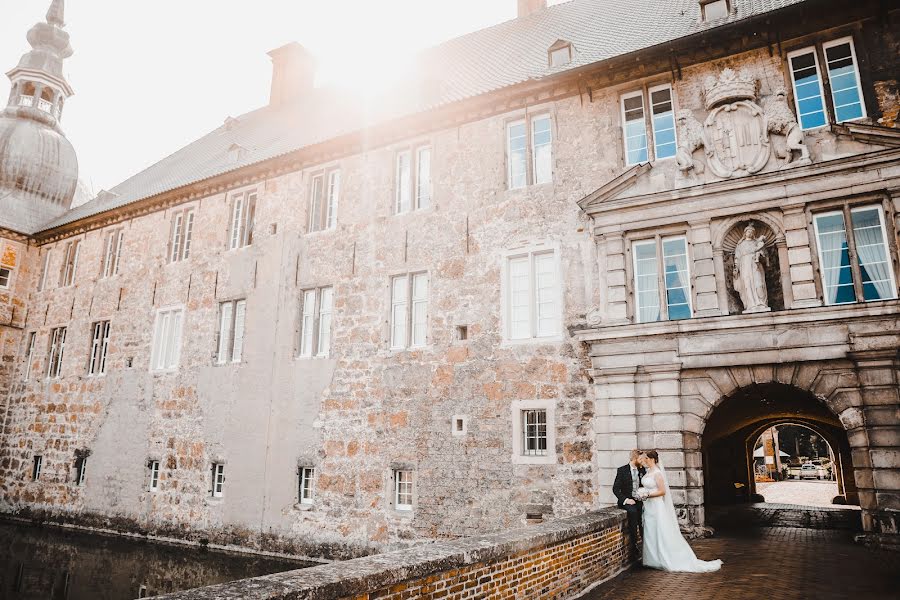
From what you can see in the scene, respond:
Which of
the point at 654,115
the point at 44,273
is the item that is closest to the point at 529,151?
the point at 654,115

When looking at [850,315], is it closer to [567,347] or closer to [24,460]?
[567,347]

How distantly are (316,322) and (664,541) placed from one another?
31.5ft

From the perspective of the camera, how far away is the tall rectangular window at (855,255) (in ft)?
31.4

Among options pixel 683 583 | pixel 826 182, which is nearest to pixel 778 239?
pixel 826 182

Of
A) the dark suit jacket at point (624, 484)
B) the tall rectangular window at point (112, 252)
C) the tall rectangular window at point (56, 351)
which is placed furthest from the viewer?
the tall rectangular window at point (56, 351)

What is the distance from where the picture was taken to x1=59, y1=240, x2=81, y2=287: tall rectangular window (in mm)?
21438

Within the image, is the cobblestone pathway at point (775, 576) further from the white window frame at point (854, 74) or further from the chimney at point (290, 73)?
the chimney at point (290, 73)

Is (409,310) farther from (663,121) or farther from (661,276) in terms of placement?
(663,121)

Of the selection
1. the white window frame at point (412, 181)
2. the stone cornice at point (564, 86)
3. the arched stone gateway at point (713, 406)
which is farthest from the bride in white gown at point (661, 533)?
the white window frame at point (412, 181)

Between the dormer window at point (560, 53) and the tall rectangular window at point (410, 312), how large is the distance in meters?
5.51

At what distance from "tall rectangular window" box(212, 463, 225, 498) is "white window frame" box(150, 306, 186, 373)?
336cm

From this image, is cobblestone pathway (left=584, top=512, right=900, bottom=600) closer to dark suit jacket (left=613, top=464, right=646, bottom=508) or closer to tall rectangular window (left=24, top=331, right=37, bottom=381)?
dark suit jacket (left=613, top=464, right=646, bottom=508)

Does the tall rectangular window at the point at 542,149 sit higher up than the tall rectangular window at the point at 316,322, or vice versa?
the tall rectangular window at the point at 542,149

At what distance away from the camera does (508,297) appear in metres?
12.5
